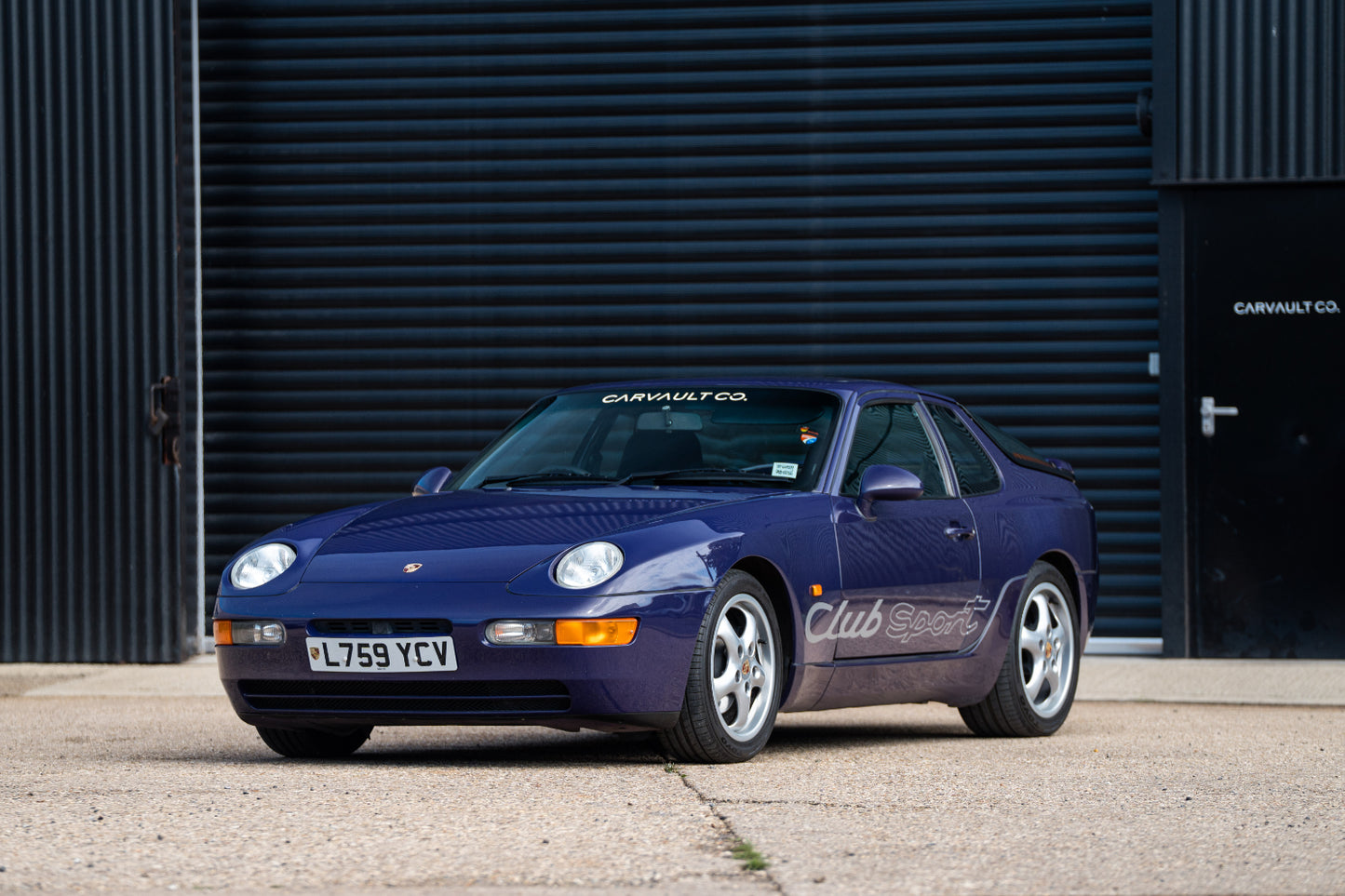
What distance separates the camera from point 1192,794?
5730mm

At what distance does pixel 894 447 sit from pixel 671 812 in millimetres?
2610

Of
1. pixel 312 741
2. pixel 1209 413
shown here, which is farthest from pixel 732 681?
pixel 1209 413

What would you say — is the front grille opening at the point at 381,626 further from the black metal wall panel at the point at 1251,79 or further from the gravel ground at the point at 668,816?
the black metal wall panel at the point at 1251,79

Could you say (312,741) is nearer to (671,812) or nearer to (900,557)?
(671,812)

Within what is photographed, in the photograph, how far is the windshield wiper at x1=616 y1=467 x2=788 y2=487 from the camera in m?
6.72

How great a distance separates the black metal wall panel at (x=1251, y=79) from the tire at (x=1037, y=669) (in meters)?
3.59

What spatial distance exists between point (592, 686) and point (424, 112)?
664 centimetres

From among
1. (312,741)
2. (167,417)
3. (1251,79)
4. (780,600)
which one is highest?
(1251,79)

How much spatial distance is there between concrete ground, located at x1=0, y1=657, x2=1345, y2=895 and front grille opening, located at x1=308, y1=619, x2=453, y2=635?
40 centimetres

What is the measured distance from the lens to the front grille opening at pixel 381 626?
19.2 ft

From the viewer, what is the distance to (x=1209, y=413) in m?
10.7

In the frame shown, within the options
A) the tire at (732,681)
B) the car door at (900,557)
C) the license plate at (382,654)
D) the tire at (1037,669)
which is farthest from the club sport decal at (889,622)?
the license plate at (382,654)

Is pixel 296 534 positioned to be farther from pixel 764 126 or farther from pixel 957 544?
pixel 764 126

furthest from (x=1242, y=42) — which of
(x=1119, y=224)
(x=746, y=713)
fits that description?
(x=746, y=713)
